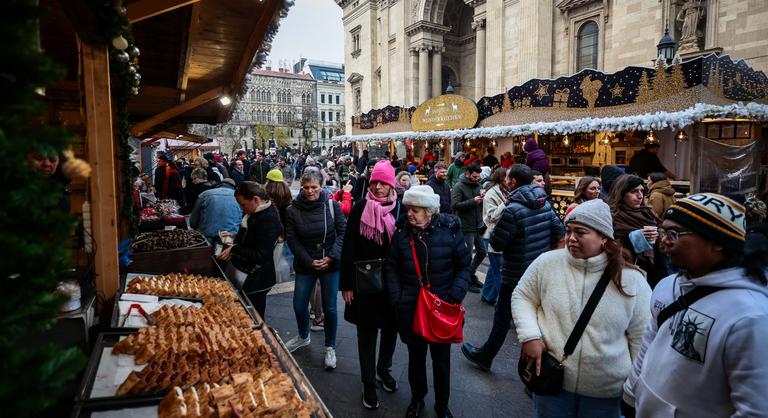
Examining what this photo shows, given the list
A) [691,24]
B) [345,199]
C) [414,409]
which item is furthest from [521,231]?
[691,24]

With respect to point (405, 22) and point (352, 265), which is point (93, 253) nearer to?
point (352, 265)

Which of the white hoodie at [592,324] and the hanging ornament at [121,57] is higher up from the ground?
the hanging ornament at [121,57]

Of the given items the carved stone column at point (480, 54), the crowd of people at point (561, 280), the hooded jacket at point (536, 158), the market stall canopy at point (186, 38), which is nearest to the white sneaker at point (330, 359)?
the crowd of people at point (561, 280)

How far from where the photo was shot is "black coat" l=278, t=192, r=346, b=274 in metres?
4.53

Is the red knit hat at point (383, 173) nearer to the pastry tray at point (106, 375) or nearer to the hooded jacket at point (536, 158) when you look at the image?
the pastry tray at point (106, 375)

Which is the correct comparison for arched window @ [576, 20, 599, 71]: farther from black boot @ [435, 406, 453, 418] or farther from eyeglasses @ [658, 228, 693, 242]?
eyeglasses @ [658, 228, 693, 242]

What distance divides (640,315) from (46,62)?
2.84m

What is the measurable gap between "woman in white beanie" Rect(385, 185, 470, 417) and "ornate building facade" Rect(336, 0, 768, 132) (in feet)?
47.7

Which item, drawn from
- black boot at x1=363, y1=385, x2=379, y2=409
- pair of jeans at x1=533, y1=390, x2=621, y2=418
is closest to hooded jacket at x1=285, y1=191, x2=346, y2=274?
black boot at x1=363, y1=385, x2=379, y2=409

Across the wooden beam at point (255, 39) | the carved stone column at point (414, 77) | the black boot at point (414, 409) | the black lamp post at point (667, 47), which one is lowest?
the black boot at point (414, 409)

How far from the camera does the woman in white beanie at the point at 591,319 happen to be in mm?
2430

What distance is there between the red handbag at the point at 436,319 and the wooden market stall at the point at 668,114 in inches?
315

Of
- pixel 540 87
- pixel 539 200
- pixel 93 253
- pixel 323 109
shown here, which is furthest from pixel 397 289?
pixel 323 109

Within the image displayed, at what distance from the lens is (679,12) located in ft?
48.0
